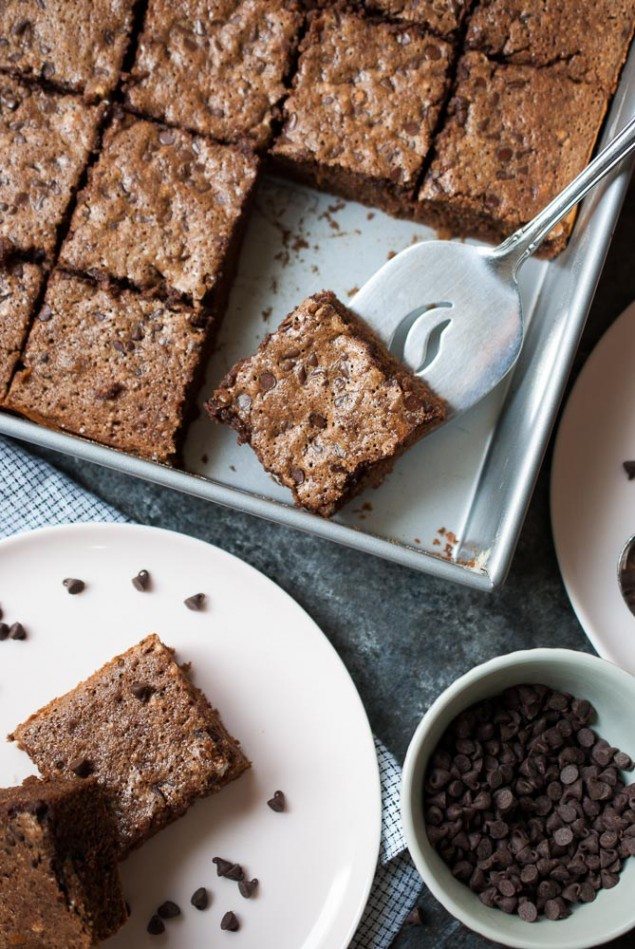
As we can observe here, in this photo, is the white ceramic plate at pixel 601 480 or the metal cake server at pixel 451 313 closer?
the metal cake server at pixel 451 313

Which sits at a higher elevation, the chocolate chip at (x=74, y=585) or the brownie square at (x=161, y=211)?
the brownie square at (x=161, y=211)

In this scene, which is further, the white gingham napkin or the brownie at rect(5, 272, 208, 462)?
the white gingham napkin

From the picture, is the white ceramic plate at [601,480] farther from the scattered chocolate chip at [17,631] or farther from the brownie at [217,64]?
the scattered chocolate chip at [17,631]

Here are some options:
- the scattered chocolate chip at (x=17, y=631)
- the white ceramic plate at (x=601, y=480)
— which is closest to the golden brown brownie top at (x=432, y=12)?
the white ceramic plate at (x=601, y=480)

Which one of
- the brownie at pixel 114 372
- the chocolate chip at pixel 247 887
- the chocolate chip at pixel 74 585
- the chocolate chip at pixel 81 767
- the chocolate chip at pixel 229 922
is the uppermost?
the brownie at pixel 114 372

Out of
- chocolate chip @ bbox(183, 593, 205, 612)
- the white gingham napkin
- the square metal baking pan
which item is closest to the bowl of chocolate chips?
the white gingham napkin

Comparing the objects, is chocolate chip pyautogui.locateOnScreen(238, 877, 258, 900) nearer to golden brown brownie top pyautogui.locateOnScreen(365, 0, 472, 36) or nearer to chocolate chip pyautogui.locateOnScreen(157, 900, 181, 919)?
chocolate chip pyautogui.locateOnScreen(157, 900, 181, 919)
